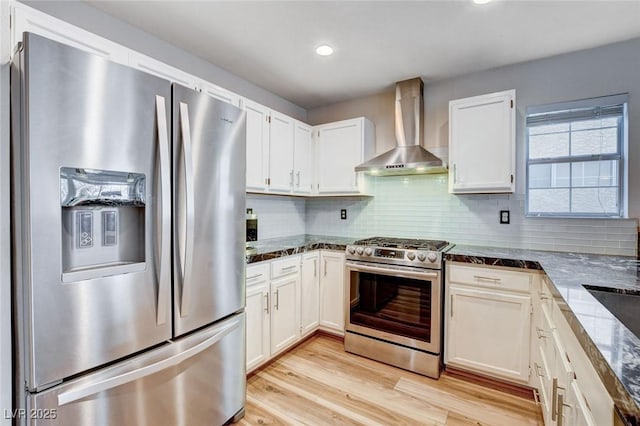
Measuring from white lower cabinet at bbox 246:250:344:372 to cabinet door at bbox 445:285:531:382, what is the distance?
3.29ft

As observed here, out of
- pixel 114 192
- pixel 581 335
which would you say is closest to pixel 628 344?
pixel 581 335

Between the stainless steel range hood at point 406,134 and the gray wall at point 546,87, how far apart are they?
0.59 ft

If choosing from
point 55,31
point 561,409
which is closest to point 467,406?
point 561,409

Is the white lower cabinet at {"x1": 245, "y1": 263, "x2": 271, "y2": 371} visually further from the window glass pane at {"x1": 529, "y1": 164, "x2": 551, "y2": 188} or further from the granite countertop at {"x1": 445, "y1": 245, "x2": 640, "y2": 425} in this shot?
the window glass pane at {"x1": 529, "y1": 164, "x2": 551, "y2": 188}

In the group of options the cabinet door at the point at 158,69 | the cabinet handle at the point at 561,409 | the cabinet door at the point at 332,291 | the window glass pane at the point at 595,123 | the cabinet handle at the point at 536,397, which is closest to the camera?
the cabinet handle at the point at 561,409

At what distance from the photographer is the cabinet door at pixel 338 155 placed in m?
3.05

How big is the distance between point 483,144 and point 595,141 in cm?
86

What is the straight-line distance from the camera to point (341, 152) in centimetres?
313

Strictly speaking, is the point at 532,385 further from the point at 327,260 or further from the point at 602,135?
the point at 602,135

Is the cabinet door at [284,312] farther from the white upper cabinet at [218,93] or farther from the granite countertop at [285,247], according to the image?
the white upper cabinet at [218,93]

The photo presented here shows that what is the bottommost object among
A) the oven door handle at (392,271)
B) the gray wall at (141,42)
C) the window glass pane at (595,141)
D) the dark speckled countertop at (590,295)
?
the oven door handle at (392,271)

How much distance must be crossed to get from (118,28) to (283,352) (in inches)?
108

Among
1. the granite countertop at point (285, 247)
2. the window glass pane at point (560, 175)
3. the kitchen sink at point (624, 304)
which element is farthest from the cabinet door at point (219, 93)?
the window glass pane at point (560, 175)

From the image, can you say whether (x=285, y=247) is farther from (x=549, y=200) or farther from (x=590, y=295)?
(x=549, y=200)
